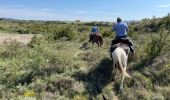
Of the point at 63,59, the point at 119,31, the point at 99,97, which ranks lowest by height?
the point at 99,97

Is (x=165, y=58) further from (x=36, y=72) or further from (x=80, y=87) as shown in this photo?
(x=36, y=72)

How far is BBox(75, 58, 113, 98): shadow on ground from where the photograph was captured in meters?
11.1

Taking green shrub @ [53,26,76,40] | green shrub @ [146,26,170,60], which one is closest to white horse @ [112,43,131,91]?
green shrub @ [146,26,170,60]

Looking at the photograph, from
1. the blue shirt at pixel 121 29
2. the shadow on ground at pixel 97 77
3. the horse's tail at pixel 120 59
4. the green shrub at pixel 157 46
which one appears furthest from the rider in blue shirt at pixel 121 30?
the horse's tail at pixel 120 59

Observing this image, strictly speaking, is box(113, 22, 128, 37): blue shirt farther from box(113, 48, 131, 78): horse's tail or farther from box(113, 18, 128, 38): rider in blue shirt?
box(113, 48, 131, 78): horse's tail

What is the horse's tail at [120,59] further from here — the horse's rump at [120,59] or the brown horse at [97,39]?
the brown horse at [97,39]

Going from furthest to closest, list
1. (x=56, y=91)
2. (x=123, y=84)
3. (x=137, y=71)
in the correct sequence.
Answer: (x=137, y=71) → (x=123, y=84) → (x=56, y=91)

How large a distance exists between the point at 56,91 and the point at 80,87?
33.8 inches

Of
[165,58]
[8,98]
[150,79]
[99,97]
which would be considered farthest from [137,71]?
[8,98]

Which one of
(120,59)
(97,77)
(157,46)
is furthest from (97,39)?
(120,59)

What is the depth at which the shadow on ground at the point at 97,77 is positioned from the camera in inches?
436

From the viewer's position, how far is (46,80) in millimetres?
11211

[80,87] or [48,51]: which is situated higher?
[48,51]

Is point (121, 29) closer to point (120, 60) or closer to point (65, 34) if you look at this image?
point (120, 60)
